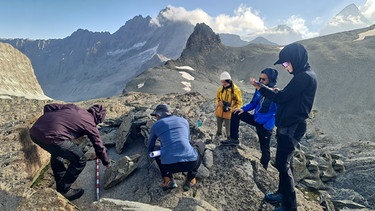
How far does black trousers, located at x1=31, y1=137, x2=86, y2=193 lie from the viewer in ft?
20.7

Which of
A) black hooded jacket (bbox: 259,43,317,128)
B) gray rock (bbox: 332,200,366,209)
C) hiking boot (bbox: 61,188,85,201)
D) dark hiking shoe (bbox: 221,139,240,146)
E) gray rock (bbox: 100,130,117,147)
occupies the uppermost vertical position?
black hooded jacket (bbox: 259,43,317,128)

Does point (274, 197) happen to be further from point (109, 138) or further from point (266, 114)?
point (109, 138)

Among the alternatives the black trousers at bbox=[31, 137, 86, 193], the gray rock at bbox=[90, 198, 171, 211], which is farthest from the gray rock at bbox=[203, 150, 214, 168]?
the black trousers at bbox=[31, 137, 86, 193]

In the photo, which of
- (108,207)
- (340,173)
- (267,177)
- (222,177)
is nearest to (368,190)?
(340,173)

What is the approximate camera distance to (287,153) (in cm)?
593

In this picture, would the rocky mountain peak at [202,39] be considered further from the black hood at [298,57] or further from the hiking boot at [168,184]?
the black hood at [298,57]

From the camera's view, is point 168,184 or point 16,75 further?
point 16,75

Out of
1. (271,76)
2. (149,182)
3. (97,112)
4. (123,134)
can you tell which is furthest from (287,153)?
(123,134)

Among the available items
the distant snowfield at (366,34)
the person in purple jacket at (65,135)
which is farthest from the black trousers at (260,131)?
the distant snowfield at (366,34)

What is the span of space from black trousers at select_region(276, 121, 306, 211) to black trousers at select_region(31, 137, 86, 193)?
4894 millimetres

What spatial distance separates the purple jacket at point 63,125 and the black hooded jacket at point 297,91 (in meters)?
4.62

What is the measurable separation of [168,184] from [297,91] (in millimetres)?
3956

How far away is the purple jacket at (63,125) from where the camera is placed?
6152 mm

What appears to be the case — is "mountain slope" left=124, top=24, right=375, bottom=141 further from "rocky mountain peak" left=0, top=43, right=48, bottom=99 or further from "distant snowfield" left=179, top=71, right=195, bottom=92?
"rocky mountain peak" left=0, top=43, right=48, bottom=99
